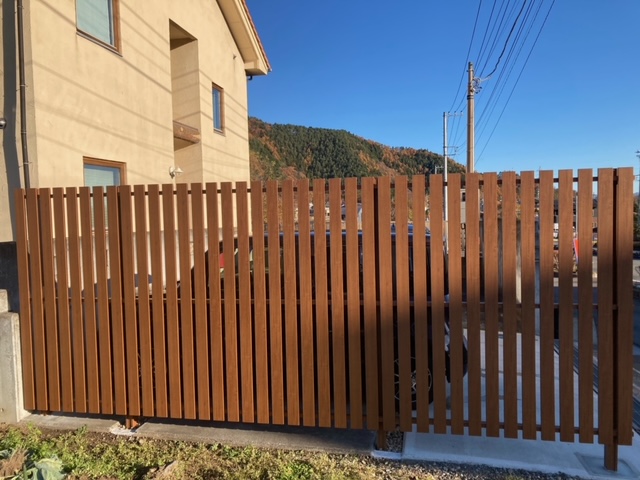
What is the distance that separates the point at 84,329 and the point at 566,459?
404 cm

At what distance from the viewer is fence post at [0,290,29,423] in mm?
3855

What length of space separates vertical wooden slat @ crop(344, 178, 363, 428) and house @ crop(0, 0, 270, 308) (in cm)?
323

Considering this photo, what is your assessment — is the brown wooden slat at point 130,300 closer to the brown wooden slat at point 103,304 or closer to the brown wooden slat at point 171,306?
the brown wooden slat at point 103,304

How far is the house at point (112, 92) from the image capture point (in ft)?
17.2

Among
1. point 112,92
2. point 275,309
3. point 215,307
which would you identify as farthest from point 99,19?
point 275,309

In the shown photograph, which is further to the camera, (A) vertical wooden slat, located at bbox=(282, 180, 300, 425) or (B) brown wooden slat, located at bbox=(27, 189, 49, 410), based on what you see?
(B) brown wooden slat, located at bbox=(27, 189, 49, 410)

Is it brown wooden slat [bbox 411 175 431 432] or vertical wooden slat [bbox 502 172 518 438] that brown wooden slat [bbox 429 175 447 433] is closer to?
brown wooden slat [bbox 411 175 431 432]

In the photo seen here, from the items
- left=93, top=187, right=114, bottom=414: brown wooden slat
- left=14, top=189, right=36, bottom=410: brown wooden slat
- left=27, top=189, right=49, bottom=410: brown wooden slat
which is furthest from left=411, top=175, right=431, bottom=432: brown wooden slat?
left=14, top=189, right=36, bottom=410: brown wooden slat

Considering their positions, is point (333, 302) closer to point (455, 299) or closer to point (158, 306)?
point (455, 299)

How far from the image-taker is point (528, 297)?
10.3ft

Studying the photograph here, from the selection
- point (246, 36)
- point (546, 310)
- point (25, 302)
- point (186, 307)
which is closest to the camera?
point (546, 310)

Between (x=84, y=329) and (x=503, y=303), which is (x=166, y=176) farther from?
(x=503, y=303)

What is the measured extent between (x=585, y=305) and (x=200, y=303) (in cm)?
290

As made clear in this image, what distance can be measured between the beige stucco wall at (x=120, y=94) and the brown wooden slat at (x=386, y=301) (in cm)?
445
